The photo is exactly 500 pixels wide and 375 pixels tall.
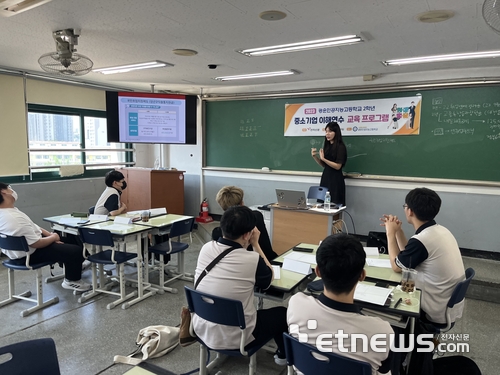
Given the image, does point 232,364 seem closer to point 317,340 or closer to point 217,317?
point 217,317

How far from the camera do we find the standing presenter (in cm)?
496

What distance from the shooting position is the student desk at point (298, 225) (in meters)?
4.26

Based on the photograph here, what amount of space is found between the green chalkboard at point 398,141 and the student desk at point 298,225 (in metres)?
1.50

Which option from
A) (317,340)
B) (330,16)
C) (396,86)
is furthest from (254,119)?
(317,340)

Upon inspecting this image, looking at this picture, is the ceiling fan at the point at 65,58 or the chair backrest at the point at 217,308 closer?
the chair backrest at the point at 217,308

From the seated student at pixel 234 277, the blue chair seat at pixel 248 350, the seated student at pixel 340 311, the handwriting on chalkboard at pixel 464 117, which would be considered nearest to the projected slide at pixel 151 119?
the handwriting on chalkboard at pixel 464 117

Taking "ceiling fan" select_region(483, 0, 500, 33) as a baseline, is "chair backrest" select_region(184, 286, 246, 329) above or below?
below

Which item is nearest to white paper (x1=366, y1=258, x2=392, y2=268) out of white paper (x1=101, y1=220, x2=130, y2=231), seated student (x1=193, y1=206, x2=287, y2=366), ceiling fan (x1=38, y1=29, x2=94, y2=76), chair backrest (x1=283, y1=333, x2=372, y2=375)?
seated student (x1=193, y1=206, x2=287, y2=366)

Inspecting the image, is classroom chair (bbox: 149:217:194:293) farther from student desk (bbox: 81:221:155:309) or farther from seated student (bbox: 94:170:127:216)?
seated student (bbox: 94:170:127:216)

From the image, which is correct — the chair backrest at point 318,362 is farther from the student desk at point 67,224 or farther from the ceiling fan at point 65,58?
the ceiling fan at point 65,58

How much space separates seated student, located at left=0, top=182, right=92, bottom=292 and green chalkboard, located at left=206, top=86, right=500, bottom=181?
3675 millimetres

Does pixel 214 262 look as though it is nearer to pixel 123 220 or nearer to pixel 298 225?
pixel 123 220

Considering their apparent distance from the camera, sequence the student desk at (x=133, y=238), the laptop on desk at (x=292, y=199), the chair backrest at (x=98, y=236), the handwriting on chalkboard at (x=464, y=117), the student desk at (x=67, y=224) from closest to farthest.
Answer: the chair backrest at (x=98, y=236) < the student desk at (x=133, y=238) < the student desk at (x=67, y=224) < the laptop on desk at (x=292, y=199) < the handwriting on chalkboard at (x=464, y=117)

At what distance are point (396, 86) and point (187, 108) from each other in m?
3.35
